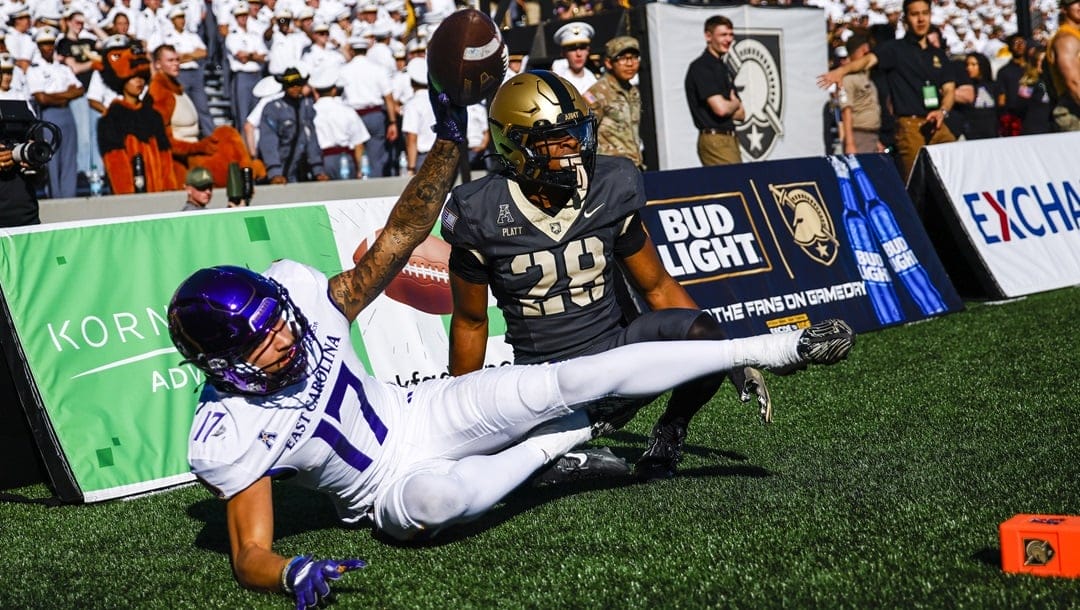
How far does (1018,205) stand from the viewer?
9891 millimetres

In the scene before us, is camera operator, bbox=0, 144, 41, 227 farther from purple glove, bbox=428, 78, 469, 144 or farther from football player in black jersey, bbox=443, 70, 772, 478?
purple glove, bbox=428, 78, 469, 144

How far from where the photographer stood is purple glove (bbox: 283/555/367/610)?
10.6ft

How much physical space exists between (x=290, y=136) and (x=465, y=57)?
8282 millimetres

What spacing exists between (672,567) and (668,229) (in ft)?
15.5

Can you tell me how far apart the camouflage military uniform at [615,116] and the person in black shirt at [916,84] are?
9.15 ft

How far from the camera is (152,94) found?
11148 mm

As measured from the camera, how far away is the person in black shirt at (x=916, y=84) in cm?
1080

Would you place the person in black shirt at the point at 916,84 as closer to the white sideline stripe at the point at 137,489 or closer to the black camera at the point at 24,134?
the black camera at the point at 24,134

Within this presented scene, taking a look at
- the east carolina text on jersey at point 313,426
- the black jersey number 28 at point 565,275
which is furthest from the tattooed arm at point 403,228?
the black jersey number 28 at point 565,275

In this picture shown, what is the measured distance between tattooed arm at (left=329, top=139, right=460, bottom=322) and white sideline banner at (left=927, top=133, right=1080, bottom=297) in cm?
629

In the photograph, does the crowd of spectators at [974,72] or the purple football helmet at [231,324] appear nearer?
the purple football helmet at [231,324]

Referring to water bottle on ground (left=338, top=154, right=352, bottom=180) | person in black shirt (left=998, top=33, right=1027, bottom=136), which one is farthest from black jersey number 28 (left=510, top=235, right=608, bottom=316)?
person in black shirt (left=998, top=33, right=1027, bottom=136)

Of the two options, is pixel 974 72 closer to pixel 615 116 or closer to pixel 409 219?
pixel 615 116

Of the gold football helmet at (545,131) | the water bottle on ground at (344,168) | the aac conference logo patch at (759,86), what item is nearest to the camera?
the gold football helmet at (545,131)
